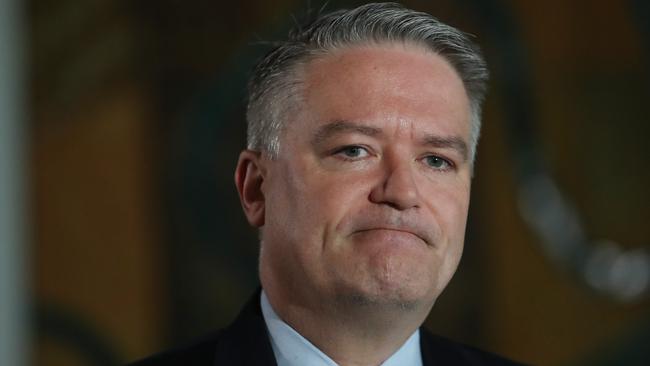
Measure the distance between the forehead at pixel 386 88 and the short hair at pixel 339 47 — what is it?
19 mm

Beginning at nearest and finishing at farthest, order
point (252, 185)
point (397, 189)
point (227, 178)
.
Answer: point (397, 189) < point (252, 185) < point (227, 178)

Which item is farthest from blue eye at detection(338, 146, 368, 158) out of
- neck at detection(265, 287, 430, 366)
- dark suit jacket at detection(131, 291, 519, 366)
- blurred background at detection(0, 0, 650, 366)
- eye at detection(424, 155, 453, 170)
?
blurred background at detection(0, 0, 650, 366)

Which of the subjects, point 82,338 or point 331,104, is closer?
point 331,104

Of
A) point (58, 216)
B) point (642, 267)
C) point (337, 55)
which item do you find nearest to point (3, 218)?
point (337, 55)

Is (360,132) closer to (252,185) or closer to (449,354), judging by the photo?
(252,185)

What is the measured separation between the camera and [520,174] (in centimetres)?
355

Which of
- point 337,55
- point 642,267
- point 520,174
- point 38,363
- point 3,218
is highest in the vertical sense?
point 337,55

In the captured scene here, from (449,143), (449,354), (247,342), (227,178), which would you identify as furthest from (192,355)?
(227,178)

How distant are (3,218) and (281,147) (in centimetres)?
43

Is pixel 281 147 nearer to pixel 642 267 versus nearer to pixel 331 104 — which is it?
pixel 331 104

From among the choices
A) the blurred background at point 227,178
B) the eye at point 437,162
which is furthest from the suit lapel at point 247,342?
the blurred background at point 227,178

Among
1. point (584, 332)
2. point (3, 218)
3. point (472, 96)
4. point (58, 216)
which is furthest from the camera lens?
point (584, 332)

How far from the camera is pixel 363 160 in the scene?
68.3 inches

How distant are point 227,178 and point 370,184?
5.86 feet
